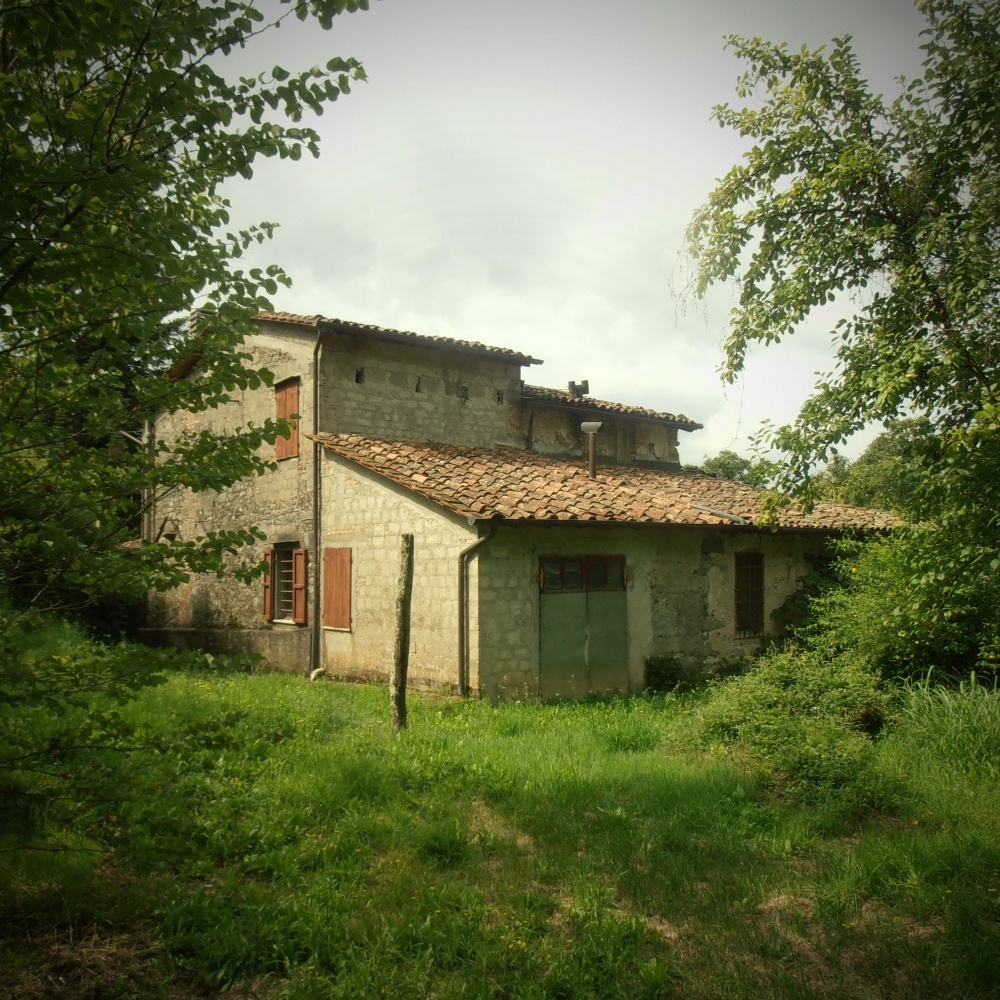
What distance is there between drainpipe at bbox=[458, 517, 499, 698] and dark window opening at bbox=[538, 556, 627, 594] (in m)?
1.18

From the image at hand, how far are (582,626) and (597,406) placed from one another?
7783mm

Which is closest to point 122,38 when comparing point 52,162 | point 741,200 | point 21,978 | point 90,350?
point 52,162

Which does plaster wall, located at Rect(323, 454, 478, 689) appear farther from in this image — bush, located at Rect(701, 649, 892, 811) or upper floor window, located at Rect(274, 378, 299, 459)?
bush, located at Rect(701, 649, 892, 811)

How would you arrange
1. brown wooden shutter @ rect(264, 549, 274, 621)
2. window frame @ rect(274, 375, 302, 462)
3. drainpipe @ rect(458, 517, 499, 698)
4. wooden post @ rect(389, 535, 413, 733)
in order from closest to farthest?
wooden post @ rect(389, 535, 413, 733) < drainpipe @ rect(458, 517, 499, 698) < window frame @ rect(274, 375, 302, 462) < brown wooden shutter @ rect(264, 549, 274, 621)

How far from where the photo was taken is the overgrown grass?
3.71 meters

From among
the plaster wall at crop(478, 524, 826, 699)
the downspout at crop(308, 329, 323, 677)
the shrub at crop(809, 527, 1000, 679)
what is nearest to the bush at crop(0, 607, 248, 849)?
the shrub at crop(809, 527, 1000, 679)

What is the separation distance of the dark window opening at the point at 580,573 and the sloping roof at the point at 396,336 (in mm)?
5773

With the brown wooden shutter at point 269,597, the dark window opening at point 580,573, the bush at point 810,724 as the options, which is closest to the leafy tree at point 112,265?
the bush at point 810,724

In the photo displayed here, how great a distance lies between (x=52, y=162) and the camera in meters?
2.97

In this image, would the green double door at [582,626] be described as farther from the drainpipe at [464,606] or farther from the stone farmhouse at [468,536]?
the drainpipe at [464,606]

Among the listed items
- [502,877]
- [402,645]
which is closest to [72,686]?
[502,877]

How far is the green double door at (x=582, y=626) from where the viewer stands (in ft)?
35.2

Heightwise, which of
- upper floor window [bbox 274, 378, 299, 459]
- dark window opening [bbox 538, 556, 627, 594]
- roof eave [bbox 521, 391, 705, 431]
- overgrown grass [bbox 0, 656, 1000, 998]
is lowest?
overgrown grass [bbox 0, 656, 1000, 998]

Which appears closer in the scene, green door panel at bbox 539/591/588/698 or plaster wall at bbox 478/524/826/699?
plaster wall at bbox 478/524/826/699
